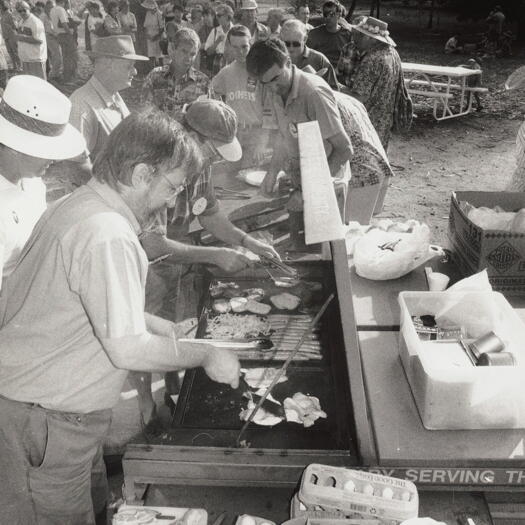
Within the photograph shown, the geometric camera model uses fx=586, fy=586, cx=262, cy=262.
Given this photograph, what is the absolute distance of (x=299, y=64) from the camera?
6176mm

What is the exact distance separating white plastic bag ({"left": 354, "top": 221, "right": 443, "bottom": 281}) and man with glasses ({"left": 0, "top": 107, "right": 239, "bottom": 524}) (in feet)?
3.47

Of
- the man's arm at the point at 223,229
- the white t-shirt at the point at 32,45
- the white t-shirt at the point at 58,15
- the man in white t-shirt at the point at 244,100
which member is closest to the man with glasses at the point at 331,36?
the man in white t-shirt at the point at 244,100

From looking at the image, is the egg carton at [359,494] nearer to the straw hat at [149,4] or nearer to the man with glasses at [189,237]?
the man with glasses at [189,237]

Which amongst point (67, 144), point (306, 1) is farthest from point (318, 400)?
point (306, 1)

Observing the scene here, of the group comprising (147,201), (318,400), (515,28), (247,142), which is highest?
(147,201)

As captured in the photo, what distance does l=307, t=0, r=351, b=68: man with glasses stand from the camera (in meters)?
7.87

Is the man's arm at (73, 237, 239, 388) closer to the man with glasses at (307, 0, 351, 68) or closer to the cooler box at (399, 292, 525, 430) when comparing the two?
the cooler box at (399, 292, 525, 430)

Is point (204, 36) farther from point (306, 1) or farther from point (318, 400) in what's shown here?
point (318, 400)

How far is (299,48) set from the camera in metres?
5.93

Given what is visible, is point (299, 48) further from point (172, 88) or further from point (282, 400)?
point (282, 400)

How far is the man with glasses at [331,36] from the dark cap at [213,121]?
18.6 ft

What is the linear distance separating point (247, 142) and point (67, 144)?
2.69 m

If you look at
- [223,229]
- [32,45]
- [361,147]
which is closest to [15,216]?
[223,229]

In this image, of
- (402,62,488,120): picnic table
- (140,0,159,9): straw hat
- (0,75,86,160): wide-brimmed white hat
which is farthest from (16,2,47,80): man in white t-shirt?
(0,75,86,160): wide-brimmed white hat
